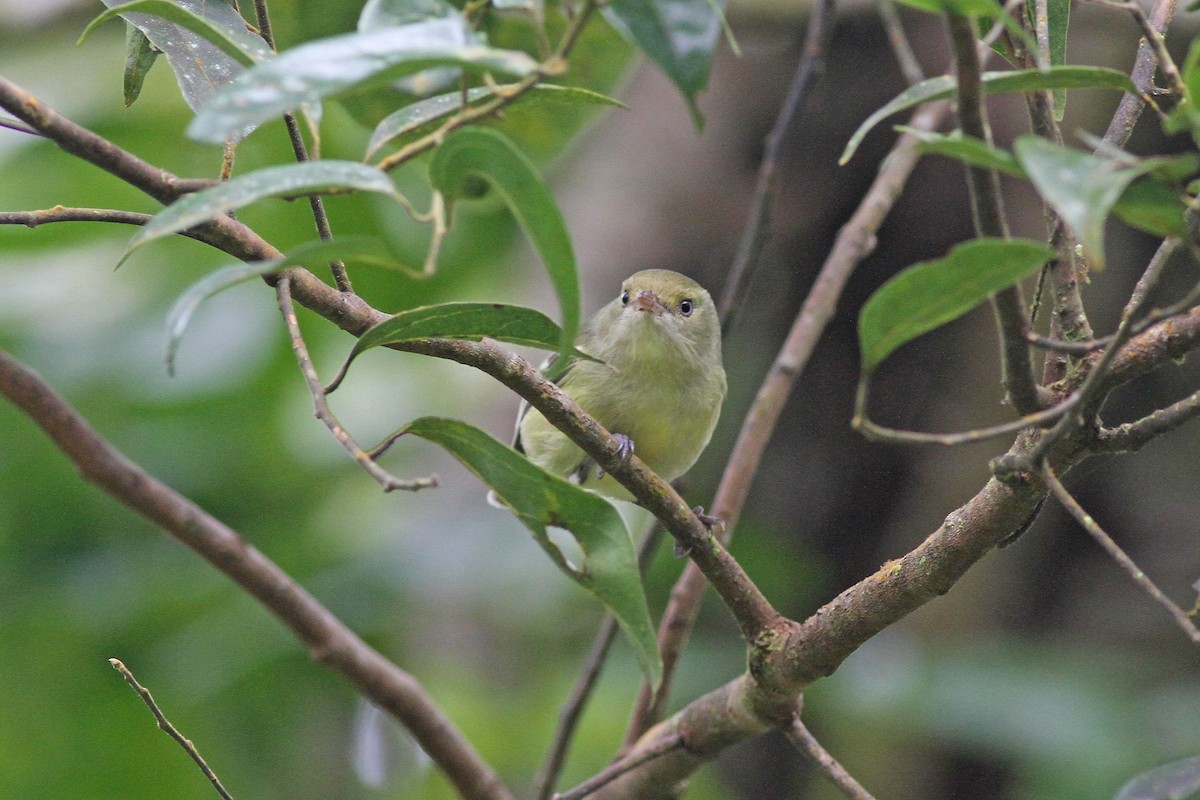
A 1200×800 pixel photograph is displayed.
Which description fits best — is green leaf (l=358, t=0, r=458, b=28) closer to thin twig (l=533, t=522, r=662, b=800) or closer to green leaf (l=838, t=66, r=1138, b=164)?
green leaf (l=838, t=66, r=1138, b=164)

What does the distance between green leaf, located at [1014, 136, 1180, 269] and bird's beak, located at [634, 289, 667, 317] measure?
2.61 metres

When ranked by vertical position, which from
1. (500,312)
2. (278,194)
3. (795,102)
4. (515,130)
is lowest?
(500,312)

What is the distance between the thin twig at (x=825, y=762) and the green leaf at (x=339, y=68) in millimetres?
1498

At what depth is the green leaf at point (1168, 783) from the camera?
1.41 metres

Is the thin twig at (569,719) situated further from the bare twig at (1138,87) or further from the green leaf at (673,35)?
the green leaf at (673,35)

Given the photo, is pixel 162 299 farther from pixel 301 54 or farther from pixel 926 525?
pixel 301 54

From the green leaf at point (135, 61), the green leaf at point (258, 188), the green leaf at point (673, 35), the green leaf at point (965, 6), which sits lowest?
the green leaf at point (965, 6)

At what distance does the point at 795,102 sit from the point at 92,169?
115 inches

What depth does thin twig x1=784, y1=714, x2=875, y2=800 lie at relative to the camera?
2.16 meters

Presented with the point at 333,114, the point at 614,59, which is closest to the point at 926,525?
the point at 614,59

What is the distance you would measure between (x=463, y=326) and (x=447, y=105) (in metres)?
0.36

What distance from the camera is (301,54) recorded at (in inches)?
47.2

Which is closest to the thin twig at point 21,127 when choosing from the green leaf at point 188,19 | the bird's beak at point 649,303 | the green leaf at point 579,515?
the green leaf at point 188,19

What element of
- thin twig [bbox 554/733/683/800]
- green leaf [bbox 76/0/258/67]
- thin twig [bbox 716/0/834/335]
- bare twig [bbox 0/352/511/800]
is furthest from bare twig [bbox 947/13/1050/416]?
thin twig [bbox 716/0/834/335]
